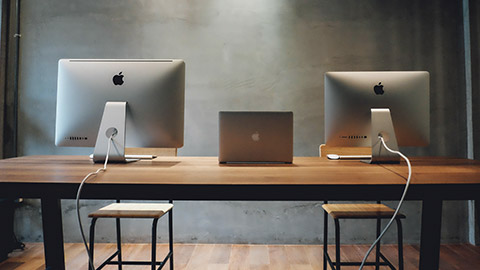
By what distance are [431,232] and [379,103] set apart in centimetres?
61

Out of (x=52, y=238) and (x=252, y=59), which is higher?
(x=252, y=59)

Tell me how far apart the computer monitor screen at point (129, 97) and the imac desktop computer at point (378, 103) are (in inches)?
30.5

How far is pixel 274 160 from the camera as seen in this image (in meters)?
1.49

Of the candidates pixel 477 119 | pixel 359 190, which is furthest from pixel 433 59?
pixel 359 190

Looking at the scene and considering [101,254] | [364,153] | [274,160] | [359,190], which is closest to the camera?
[359,190]

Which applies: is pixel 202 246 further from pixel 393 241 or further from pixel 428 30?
pixel 428 30

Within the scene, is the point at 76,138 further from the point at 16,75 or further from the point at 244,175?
the point at 16,75

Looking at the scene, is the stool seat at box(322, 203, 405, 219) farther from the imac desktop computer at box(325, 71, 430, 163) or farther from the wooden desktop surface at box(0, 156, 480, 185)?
the wooden desktop surface at box(0, 156, 480, 185)

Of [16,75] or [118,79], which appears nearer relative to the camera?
[118,79]

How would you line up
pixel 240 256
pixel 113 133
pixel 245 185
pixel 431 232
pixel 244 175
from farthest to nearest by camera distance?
pixel 240 256
pixel 113 133
pixel 431 232
pixel 244 175
pixel 245 185

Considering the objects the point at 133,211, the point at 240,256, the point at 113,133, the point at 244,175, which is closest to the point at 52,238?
the point at 133,211

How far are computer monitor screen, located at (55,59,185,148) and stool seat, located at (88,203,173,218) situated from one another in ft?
1.72

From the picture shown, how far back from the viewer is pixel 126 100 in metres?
1.50

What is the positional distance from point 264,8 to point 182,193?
2547 mm
